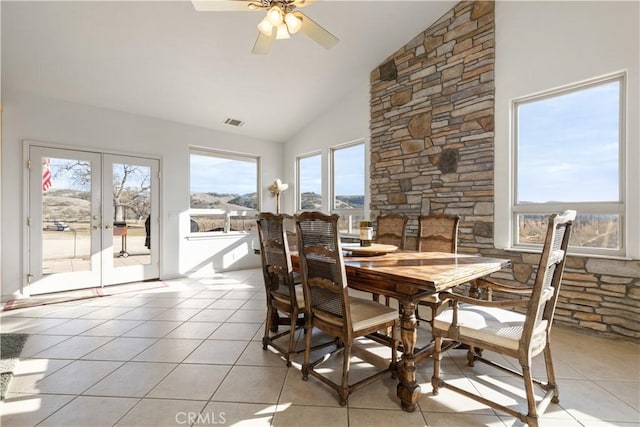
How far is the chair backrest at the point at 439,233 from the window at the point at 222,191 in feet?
12.6

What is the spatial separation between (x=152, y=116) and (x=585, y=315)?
6.05 meters

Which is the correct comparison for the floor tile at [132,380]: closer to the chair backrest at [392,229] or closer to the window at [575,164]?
the chair backrest at [392,229]

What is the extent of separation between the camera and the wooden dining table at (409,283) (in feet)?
5.17

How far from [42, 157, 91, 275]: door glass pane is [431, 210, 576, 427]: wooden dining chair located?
184 inches

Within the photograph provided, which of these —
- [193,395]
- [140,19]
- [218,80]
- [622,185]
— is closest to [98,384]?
[193,395]

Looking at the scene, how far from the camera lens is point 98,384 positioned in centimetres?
190

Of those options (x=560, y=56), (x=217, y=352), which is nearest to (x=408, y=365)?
(x=217, y=352)

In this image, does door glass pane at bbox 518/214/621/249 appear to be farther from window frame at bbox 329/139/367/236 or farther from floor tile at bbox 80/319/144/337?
floor tile at bbox 80/319/144/337

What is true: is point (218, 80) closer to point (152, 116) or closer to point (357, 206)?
point (152, 116)

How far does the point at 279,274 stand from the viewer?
223 cm

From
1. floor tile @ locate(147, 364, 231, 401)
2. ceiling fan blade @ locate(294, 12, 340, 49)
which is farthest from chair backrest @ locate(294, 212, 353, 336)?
ceiling fan blade @ locate(294, 12, 340, 49)

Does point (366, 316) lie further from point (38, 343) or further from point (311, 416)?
point (38, 343)

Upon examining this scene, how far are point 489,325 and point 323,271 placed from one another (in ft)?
3.26

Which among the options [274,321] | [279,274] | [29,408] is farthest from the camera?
[274,321]
